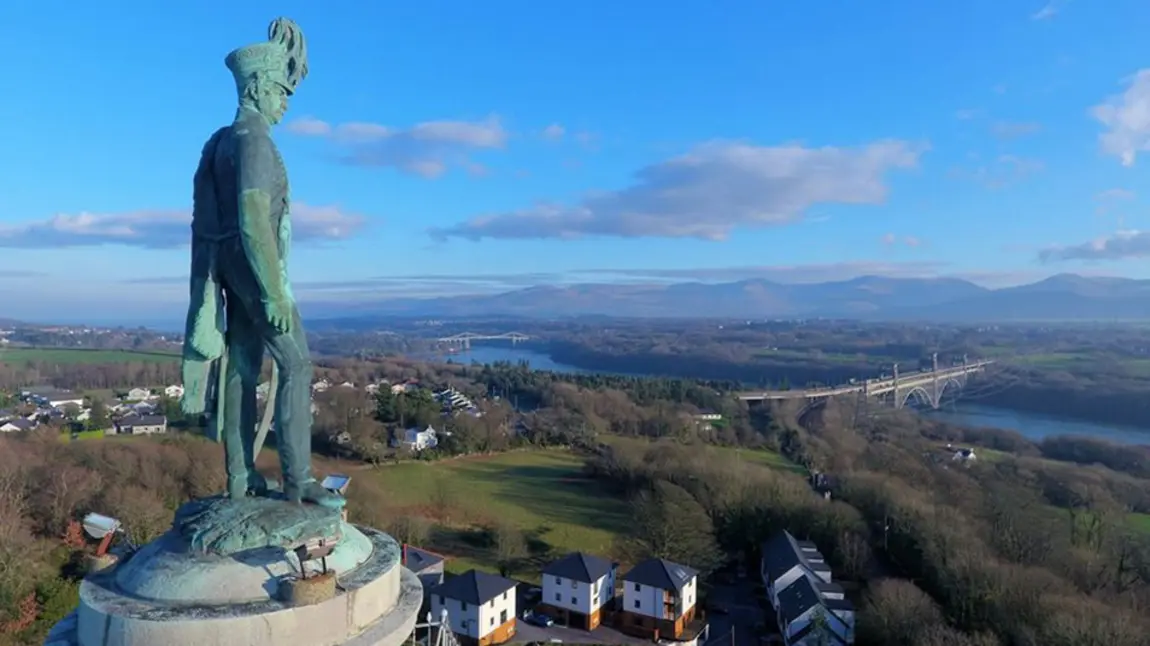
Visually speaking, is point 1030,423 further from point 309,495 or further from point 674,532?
point 309,495

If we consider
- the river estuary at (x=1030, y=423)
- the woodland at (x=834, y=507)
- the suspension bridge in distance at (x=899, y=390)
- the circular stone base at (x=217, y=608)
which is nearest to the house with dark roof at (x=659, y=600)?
the woodland at (x=834, y=507)

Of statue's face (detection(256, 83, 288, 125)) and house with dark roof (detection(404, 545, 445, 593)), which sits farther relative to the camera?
house with dark roof (detection(404, 545, 445, 593))

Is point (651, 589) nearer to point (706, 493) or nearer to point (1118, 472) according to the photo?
point (706, 493)

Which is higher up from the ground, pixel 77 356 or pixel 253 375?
pixel 253 375

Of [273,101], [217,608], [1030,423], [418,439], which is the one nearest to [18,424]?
[418,439]

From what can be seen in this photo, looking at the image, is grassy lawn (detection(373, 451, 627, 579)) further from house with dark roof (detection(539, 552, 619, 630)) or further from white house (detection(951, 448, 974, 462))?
white house (detection(951, 448, 974, 462))

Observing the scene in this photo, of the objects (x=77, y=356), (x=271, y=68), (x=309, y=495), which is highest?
(x=271, y=68)

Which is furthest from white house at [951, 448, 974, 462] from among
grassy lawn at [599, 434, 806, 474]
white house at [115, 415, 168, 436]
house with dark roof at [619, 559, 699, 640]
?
white house at [115, 415, 168, 436]
